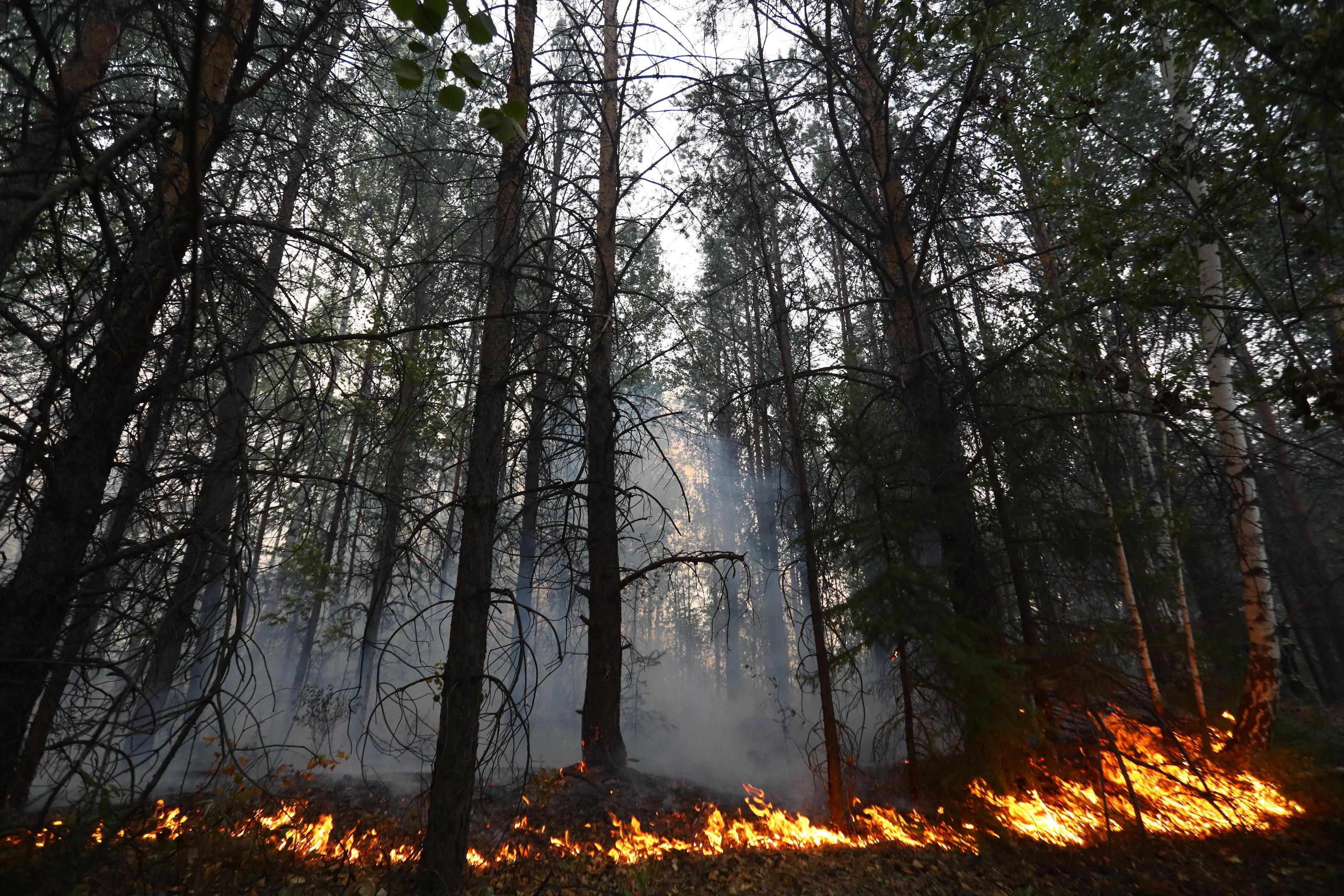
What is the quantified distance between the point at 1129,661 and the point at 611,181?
8011 mm

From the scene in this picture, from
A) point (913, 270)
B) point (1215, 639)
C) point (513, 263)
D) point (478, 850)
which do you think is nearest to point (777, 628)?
point (1215, 639)

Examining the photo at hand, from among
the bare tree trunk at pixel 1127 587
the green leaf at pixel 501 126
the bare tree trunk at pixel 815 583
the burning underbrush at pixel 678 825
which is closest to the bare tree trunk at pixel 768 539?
the bare tree trunk at pixel 815 583

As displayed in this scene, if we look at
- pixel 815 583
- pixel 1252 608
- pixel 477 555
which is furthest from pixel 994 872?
pixel 477 555

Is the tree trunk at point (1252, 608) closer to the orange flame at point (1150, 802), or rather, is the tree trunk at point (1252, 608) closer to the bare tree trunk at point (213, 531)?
the orange flame at point (1150, 802)

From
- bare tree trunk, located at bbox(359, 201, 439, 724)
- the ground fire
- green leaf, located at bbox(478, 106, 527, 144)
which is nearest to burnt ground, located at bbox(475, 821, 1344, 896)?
the ground fire

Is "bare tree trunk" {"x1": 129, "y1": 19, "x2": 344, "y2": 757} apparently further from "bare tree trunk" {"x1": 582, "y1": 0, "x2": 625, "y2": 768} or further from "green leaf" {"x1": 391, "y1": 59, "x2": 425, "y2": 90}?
"bare tree trunk" {"x1": 582, "y1": 0, "x2": 625, "y2": 768}

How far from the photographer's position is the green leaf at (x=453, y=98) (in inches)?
46.5

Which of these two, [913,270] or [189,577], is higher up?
[913,270]

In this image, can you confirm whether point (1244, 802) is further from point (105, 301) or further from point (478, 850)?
point (105, 301)

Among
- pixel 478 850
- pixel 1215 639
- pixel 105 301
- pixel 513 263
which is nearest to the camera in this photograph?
pixel 105 301

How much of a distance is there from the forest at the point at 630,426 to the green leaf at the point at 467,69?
1 centimetres

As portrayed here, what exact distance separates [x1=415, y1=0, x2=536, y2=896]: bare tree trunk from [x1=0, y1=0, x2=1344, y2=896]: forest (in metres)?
0.03

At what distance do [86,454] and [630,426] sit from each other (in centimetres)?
497

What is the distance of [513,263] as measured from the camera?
3.61 metres
